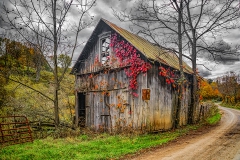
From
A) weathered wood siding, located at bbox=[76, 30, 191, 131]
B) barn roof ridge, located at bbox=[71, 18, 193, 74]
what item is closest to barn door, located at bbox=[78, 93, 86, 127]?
weathered wood siding, located at bbox=[76, 30, 191, 131]

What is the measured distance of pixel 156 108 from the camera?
10.7 meters

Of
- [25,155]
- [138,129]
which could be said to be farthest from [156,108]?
[25,155]

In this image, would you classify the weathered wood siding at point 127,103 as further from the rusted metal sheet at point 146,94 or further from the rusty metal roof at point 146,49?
the rusty metal roof at point 146,49

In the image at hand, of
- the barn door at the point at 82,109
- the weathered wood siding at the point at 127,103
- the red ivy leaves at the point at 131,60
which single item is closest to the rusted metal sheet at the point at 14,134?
the barn door at the point at 82,109

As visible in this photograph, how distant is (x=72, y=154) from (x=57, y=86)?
15.2 feet

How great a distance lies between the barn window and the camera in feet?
40.5

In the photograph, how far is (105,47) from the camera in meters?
13.0

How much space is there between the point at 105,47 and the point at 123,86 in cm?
361

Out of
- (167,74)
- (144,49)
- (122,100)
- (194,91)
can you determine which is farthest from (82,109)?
(194,91)

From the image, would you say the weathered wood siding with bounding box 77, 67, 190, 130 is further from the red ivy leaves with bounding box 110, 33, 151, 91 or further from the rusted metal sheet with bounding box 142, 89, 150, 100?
the red ivy leaves with bounding box 110, 33, 151, 91

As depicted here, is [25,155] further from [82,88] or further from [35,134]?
[82,88]

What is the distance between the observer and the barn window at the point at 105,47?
1236cm

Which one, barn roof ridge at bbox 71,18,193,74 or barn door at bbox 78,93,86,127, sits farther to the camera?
barn door at bbox 78,93,86,127

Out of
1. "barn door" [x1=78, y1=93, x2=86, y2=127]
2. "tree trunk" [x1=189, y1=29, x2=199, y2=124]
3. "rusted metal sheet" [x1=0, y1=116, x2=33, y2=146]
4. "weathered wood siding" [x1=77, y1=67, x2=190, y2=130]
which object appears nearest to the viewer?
"rusted metal sheet" [x1=0, y1=116, x2=33, y2=146]
